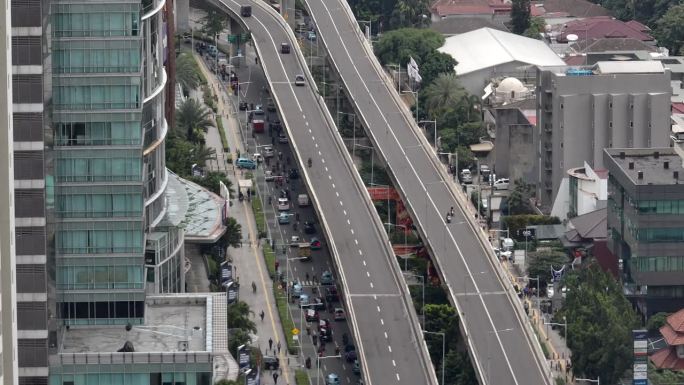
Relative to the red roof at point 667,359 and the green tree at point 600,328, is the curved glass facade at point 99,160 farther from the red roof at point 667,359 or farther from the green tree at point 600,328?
the red roof at point 667,359

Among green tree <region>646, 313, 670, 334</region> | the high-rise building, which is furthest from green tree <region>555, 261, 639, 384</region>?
the high-rise building

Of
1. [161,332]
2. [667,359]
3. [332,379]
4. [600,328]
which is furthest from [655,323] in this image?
[161,332]

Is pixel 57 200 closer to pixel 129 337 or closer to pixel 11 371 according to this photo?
pixel 129 337

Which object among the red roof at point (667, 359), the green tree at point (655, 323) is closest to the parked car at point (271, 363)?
the red roof at point (667, 359)

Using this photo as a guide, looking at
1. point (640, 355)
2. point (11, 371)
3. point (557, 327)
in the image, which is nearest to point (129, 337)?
point (11, 371)

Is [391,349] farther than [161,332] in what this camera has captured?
Yes

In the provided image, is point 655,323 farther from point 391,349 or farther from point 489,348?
point 391,349

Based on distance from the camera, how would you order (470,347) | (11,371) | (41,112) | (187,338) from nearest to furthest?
1. (11,371)
2. (41,112)
3. (187,338)
4. (470,347)
